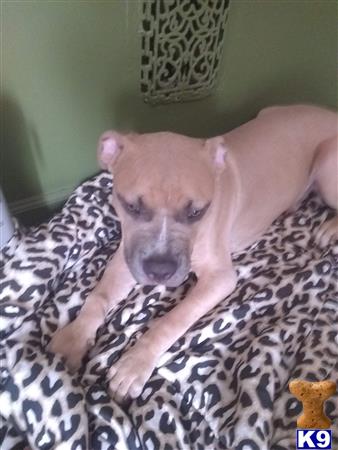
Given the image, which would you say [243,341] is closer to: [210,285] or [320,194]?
[210,285]

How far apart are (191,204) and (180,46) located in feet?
3.45

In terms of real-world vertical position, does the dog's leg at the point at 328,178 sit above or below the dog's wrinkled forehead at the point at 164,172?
below

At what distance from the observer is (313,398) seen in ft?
5.59

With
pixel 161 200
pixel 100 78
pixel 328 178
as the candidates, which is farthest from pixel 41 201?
pixel 328 178

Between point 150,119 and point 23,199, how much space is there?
0.77 m

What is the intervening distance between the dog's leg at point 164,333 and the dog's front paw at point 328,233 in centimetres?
50

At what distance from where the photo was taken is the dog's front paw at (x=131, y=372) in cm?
174

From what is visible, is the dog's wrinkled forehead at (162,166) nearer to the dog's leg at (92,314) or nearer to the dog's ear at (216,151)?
the dog's ear at (216,151)

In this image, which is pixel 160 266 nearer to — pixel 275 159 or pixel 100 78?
pixel 275 159

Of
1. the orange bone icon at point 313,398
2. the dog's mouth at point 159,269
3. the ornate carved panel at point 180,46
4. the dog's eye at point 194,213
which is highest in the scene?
the ornate carved panel at point 180,46

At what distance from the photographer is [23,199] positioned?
2.62 meters

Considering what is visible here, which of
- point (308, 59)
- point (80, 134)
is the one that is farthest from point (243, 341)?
point (308, 59)

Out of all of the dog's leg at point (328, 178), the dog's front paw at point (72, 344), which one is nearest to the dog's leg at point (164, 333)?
the dog's front paw at point (72, 344)

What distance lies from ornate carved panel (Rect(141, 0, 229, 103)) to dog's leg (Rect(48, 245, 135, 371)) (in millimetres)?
941
